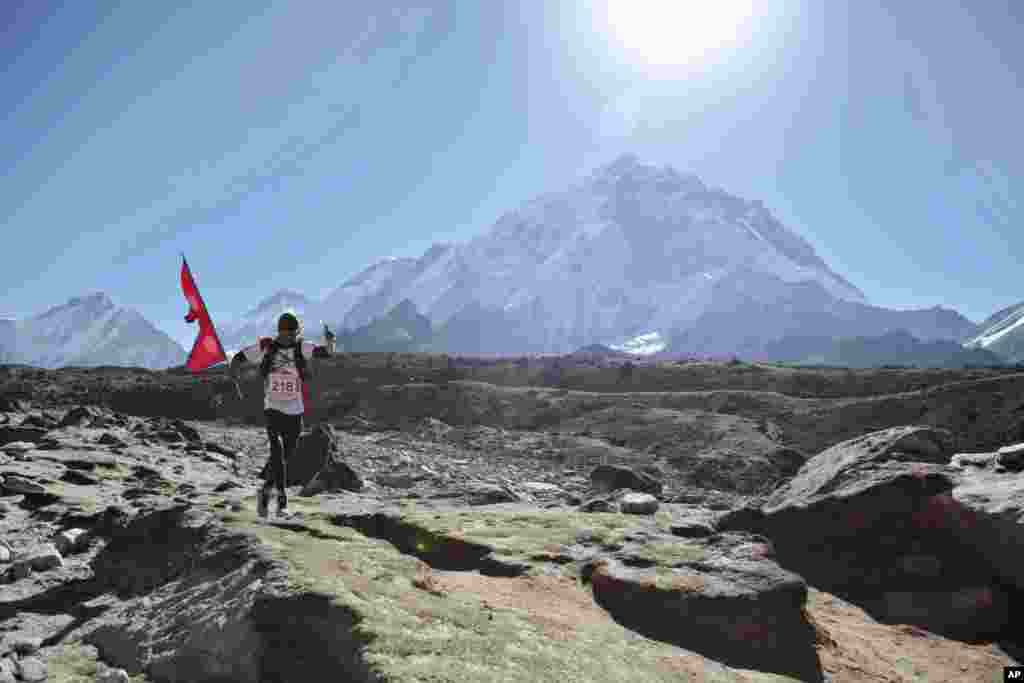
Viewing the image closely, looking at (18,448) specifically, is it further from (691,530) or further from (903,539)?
(903,539)

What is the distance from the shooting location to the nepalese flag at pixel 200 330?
40.0ft

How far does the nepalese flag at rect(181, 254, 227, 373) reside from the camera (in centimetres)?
1218

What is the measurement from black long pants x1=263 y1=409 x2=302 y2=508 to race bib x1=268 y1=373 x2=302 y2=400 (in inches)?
10.1

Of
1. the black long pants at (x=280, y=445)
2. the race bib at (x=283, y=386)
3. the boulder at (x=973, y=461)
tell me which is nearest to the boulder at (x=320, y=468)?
the black long pants at (x=280, y=445)

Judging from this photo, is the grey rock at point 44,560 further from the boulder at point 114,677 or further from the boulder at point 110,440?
the boulder at point 110,440

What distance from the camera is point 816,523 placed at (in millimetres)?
9508

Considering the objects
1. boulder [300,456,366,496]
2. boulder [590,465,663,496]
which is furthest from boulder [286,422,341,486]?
boulder [590,465,663,496]

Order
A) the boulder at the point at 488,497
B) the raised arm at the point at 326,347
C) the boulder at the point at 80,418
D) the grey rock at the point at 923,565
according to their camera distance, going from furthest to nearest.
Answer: the boulder at the point at 80,418, the boulder at the point at 488,497, the raised arm at the point at 326,347, the grey rock at the point at 923,565

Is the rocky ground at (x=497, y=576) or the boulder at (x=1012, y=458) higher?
the boulder at (x=1012, y=458)

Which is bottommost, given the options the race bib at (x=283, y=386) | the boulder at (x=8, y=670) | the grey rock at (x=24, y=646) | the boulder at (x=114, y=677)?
the grey rock at (x=24, y=646)

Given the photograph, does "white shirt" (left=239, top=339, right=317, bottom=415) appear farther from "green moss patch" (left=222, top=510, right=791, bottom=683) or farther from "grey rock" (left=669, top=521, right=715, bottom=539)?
"grey rock" (left=669, top=521, right=715, bottom=539)

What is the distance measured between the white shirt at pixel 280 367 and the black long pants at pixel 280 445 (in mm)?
111

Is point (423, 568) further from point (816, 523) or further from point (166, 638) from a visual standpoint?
point (816, 523)

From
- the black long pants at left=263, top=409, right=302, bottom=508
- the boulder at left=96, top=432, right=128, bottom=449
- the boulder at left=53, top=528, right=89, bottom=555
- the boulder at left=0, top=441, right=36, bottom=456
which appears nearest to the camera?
the boulder at left=53, top=528, right=89, bottom=555
